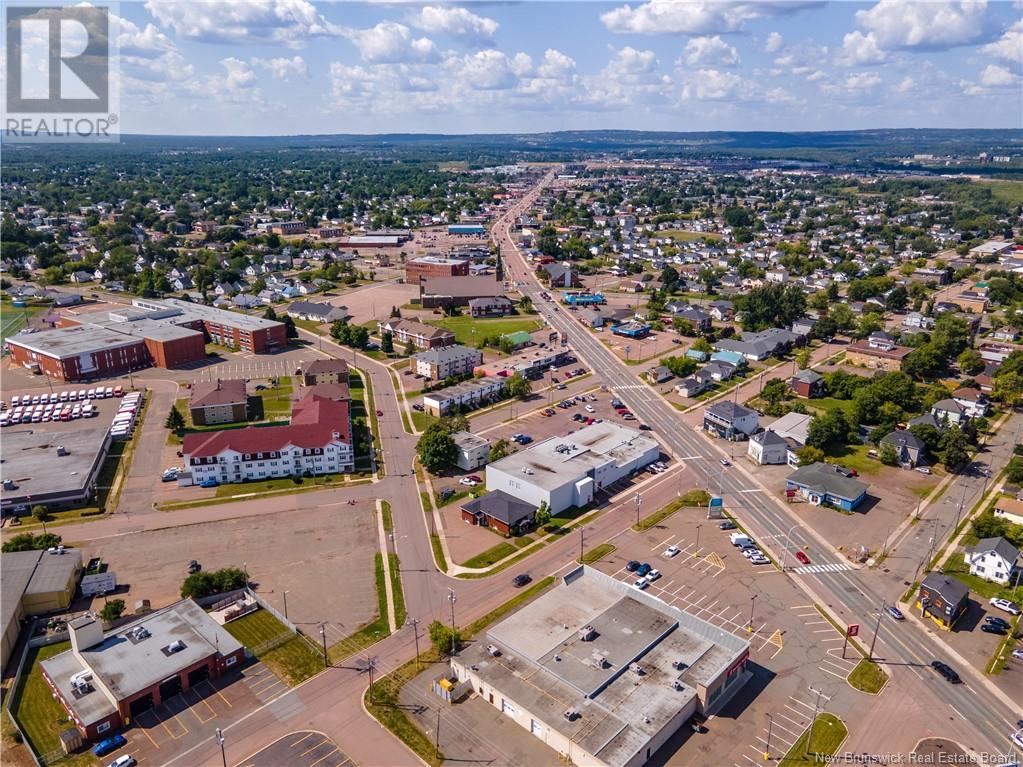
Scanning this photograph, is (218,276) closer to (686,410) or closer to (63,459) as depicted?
(63,459)

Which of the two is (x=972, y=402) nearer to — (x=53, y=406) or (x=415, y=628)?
(x=415, y=628)

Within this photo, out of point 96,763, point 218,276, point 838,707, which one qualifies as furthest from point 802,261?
point 96,763

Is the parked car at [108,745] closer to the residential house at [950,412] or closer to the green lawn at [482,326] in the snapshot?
the residential house at [950,412]

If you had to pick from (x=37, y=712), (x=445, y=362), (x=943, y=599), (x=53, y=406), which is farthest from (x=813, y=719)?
(x=53, y=406)

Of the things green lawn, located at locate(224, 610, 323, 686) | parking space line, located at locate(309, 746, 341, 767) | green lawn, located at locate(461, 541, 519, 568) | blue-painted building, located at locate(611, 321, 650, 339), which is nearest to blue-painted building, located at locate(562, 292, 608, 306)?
blue-painted building, located at locate(611, 321, 650, 339)

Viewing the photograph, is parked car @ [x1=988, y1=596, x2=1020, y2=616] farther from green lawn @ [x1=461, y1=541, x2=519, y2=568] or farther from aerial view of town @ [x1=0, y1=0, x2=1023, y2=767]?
green lawn @ [x1=461, y1=541, x2=519, y2=568]

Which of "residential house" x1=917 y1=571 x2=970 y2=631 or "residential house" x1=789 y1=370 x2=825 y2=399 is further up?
"residential house" x1=789 y1=370 x2=825 y2=399
